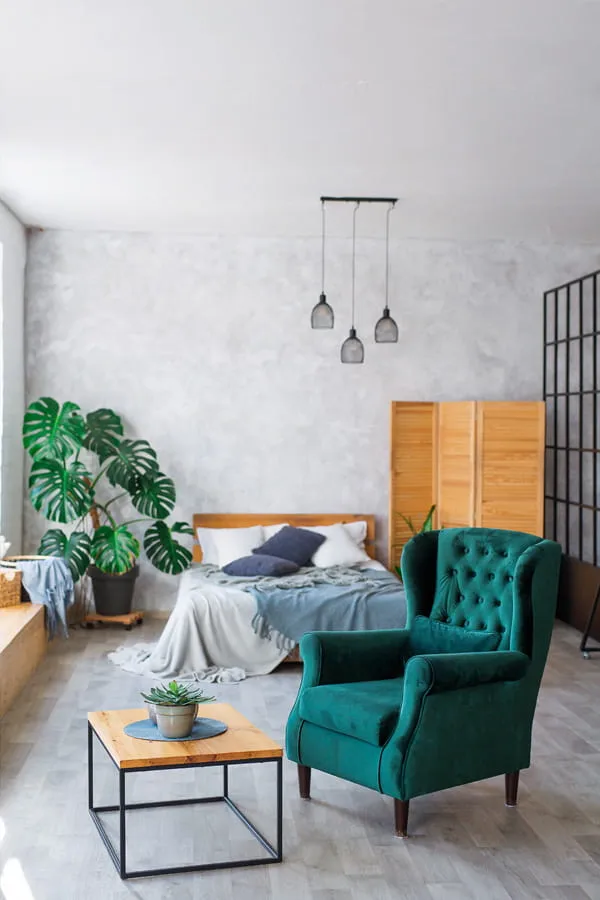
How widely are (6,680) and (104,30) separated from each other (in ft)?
10.3

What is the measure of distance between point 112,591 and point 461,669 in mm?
4237

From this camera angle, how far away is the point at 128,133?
507 cm

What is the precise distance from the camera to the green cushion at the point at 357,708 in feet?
11.3

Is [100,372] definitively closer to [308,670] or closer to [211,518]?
[211,518]

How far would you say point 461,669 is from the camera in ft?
11.5

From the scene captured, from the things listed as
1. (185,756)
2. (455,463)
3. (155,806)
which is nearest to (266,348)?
(455,463)

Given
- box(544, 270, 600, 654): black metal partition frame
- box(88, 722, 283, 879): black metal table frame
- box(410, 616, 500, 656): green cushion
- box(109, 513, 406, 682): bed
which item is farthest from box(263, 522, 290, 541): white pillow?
box(88, 722, 283, 879): black metal table frame

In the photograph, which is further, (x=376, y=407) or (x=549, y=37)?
(x=376, y=407)

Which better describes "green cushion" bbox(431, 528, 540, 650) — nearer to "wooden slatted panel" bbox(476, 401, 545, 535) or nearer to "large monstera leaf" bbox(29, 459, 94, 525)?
"wooden slatted panel" bbox(476, 401, 545, 535)

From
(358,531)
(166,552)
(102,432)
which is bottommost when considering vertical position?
(166,552)

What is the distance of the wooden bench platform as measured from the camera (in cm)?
503

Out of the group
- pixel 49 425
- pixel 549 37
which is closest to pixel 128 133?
pixel 549 37

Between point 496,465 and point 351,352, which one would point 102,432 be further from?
point 496,465

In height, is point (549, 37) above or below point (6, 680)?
above
